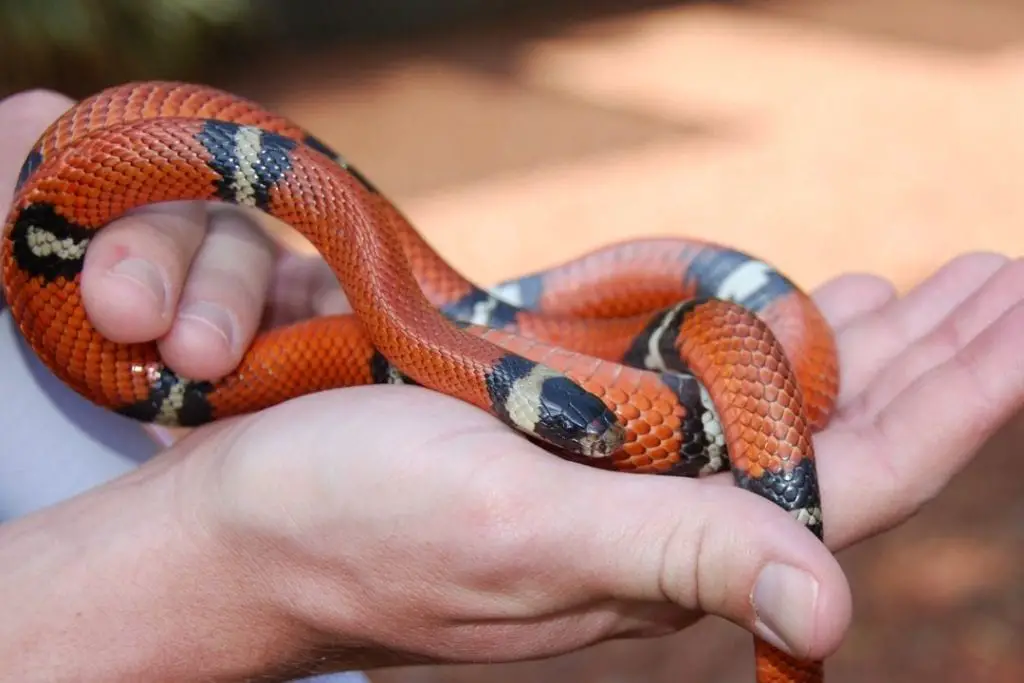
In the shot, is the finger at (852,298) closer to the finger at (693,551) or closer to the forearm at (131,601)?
the finger at (693,551)

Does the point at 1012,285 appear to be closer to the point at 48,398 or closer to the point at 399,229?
A: the point at 399,229

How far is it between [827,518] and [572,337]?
4.12 ft

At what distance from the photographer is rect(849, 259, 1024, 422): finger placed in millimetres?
2965

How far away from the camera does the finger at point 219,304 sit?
289 centimetres

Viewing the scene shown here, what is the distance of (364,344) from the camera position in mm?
3193

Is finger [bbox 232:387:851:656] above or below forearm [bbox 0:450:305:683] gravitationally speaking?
above

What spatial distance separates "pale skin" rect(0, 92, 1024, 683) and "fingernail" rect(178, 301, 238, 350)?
0.04ft

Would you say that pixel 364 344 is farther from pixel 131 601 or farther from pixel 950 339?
pixel 950 339

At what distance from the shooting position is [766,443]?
2.72 metres

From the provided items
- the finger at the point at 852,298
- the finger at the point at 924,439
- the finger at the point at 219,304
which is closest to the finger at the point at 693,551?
the finger at the point at 924,439

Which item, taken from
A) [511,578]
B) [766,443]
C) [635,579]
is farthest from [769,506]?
[766,443]

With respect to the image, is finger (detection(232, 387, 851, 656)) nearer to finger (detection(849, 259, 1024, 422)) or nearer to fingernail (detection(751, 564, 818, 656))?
fingernail (detection(751, 564, 818, 656))

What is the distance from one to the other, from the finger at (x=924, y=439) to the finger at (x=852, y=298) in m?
1.00

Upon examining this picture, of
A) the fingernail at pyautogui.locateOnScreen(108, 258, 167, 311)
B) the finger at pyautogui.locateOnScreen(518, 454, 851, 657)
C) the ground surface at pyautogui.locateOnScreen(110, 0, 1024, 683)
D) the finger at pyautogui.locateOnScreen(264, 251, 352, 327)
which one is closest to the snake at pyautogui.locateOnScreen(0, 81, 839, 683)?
the fingernail at pyautogui.locateOnScreen(108, 258, 167, 311)
